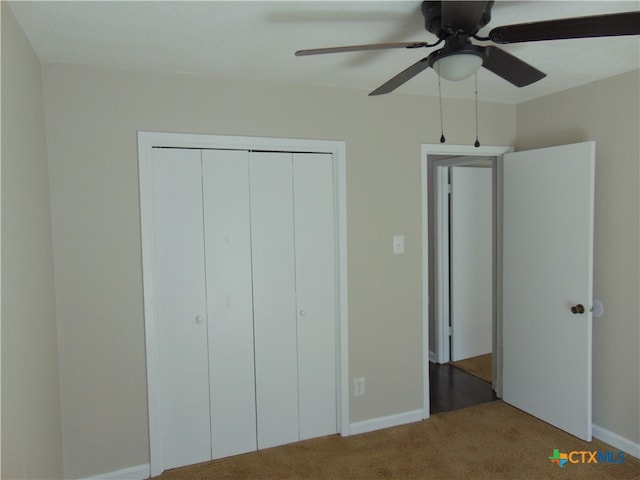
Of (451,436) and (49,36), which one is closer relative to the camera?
(49,36)

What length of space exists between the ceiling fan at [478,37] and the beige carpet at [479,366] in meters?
2.85

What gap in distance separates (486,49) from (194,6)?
3.55 ft

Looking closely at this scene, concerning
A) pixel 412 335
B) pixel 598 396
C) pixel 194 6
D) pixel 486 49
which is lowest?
pixel 598 396

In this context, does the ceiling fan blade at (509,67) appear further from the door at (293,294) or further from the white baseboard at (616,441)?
the white baseboard at (616,441)

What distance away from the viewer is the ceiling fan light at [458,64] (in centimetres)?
152

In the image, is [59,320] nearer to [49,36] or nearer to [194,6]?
[49,36]

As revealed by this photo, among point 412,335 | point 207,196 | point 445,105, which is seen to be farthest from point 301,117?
point 412,335

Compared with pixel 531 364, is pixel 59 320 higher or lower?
higher

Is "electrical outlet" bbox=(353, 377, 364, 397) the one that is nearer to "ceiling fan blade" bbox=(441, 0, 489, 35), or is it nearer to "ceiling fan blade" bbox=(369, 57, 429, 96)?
"ceiling fan blade" bbox=(369, 57, 429, 96)

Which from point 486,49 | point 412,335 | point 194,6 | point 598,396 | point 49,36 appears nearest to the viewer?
point 486,49

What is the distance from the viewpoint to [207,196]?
8.52 feet

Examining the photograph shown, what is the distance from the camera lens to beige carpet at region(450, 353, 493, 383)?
12.8 feet

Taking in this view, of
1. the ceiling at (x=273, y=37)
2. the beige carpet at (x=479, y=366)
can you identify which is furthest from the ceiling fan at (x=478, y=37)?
the beige carpet at (x=479, y=366)

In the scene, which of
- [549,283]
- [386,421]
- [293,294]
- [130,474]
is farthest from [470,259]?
[130,474]
